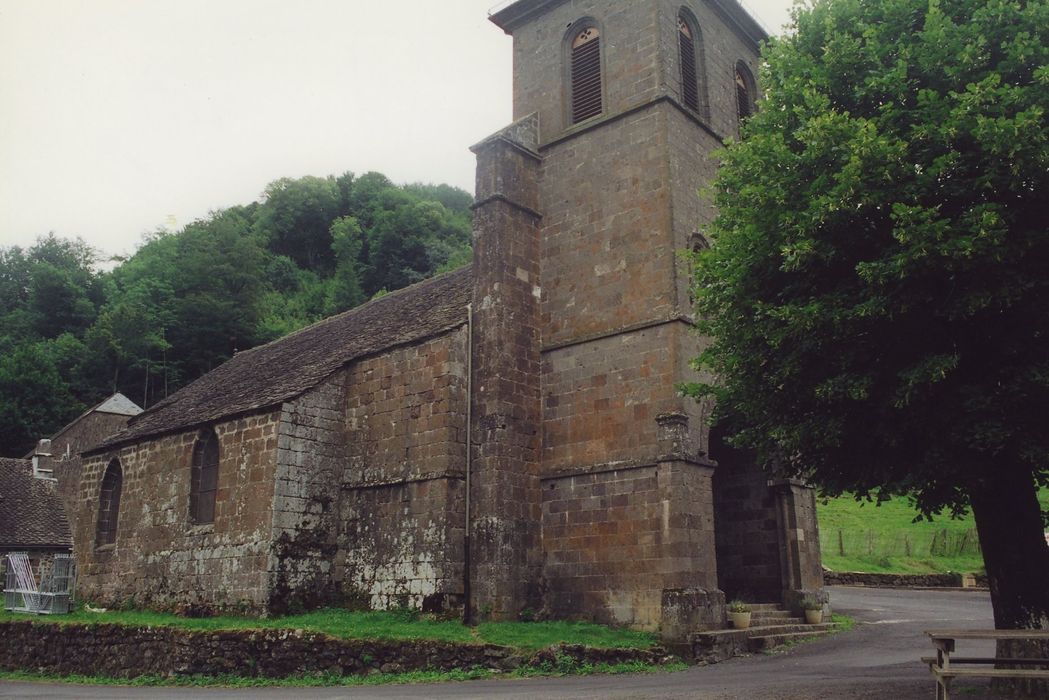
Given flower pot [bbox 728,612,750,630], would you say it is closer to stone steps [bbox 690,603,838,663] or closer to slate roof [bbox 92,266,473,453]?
stone steps [bbox 690,603,838,663]

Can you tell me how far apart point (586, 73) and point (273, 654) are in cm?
1624

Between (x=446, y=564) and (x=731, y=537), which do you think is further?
(x=731, y=537)

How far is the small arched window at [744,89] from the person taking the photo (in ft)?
83.5

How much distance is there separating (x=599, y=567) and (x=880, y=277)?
10289 millimetres

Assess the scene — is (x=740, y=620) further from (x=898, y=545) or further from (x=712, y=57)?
(x=898, y=545)

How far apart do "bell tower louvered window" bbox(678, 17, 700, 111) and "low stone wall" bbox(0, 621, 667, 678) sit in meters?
14.3

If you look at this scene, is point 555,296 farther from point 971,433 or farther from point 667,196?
point 971,433

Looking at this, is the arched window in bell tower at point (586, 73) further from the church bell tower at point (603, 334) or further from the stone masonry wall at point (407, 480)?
the stone masonry wall at point (407, 480)

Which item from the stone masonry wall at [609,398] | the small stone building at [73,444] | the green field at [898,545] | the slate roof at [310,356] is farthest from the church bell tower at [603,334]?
the small stone building at [73,444]

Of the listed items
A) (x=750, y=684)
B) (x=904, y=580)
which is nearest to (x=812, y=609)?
(x=750, y=684)

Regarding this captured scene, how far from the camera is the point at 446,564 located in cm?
1941

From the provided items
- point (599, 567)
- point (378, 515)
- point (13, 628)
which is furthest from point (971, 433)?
point (13, 628)

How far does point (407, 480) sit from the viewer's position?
2067 centimetres

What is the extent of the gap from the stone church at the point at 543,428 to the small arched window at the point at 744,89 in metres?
0.85
